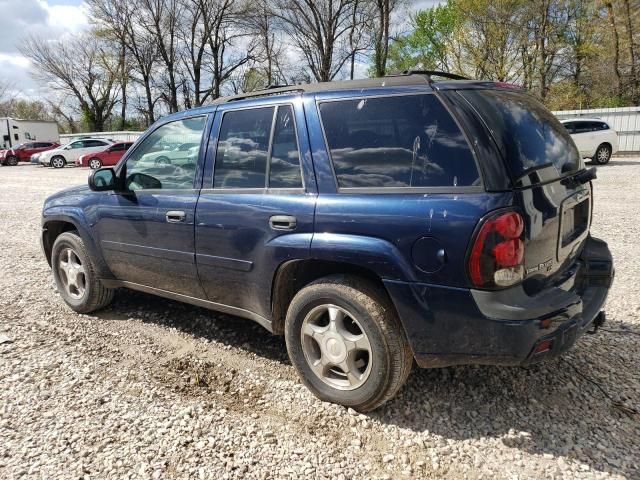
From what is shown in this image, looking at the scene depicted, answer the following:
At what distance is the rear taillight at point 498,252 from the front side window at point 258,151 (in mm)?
1158

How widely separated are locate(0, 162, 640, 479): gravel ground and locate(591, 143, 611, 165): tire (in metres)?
15.3

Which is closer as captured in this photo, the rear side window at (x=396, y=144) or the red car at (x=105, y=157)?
the rear side window at (x=396, y=144)

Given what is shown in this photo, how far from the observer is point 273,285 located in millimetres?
3064

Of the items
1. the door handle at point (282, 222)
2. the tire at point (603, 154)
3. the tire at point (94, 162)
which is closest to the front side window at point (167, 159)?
the door handle at point (282, 222)

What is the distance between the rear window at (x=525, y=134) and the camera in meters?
2.48

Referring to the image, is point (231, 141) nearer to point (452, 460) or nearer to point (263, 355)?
point (263, 355)

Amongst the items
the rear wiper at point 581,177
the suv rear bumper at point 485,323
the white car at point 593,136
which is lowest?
the suv rear bumper at point 485,323

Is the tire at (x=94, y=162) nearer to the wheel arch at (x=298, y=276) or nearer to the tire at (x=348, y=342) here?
the wheel arch at (x=298, y=276)

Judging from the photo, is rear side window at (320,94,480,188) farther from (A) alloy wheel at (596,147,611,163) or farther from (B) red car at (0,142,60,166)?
(B) red car at (0,142,60,166)

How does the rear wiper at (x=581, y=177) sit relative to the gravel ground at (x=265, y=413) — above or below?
above

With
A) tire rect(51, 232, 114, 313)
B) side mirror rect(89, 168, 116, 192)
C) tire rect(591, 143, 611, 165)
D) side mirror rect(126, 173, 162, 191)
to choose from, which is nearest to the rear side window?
side mirror rect(126, 173, 162, 191)

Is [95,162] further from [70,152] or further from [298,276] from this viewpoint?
[298,276]

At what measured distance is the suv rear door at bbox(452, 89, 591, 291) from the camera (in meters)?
2.44

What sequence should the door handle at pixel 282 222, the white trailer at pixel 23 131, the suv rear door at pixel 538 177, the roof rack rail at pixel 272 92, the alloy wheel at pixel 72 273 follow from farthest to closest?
the white trailer at pixel 23 131 → the alloy wheel at pixel 72 273 → the roof rack rail at pixel 272 92 → the door handle at pixel 282 222 → the suv rear door at pixel 538 177
